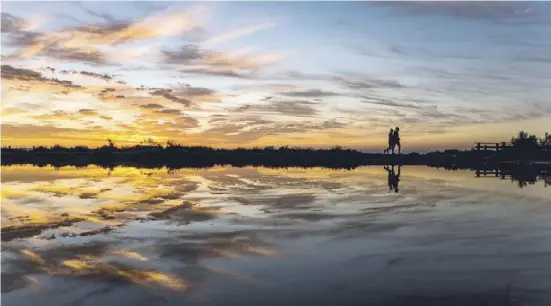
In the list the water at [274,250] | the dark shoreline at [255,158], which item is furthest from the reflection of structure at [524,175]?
the dark shoreline at [255,158]

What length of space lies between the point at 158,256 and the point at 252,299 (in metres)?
3.51

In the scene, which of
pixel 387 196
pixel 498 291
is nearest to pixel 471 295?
pixel 498 291

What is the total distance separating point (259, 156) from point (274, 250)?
5461cm

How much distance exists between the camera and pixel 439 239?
1261 centimetres

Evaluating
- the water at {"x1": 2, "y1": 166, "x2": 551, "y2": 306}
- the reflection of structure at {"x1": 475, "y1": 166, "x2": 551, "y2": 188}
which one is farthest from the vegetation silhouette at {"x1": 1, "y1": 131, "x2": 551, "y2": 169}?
the water at {"x1": 2, "y1": 166, "x2": 551, "y2": 306}

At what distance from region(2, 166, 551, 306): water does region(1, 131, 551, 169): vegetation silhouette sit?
1364 inches

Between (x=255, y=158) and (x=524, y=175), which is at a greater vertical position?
(x=255, y=158)

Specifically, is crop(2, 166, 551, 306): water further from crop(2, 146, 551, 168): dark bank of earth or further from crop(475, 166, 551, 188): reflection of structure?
crop(2, 146, 551, 168): dark bank of earth

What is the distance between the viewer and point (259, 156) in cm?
6594

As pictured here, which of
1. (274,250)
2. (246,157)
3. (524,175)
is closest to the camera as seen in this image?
(274,250)

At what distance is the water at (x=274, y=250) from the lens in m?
8.24

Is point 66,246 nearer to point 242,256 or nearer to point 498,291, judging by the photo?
point 242,256

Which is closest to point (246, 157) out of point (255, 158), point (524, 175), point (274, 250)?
point (255, 158)

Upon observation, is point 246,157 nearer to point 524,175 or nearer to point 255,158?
point 255,158
